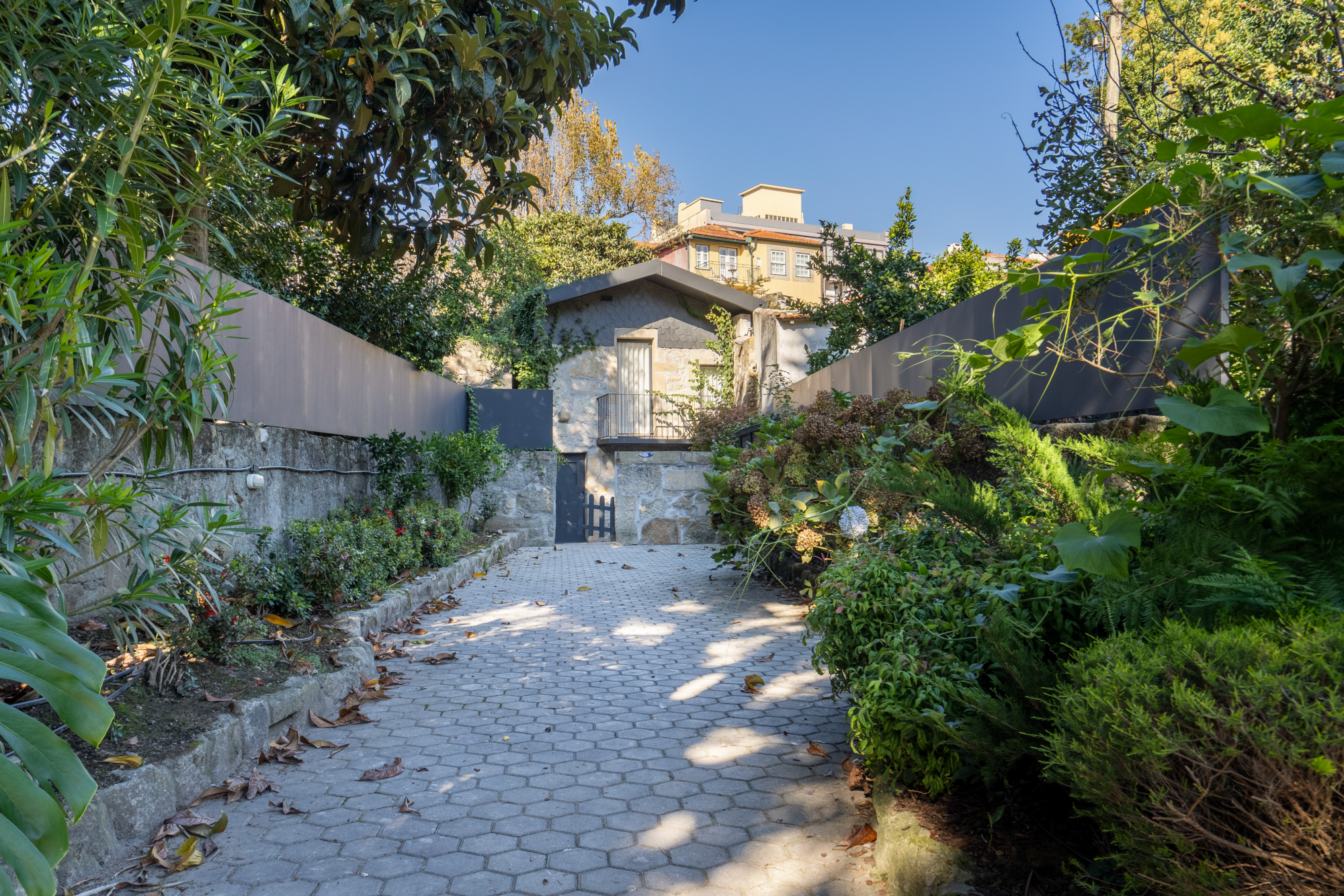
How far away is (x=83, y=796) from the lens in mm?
1114

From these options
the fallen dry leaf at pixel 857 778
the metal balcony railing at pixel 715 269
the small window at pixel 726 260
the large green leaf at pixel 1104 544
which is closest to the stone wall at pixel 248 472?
the fallen dry leaf at pixel 857 778

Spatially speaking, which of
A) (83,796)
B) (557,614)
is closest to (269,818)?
(83,796)

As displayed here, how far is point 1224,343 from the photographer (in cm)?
156

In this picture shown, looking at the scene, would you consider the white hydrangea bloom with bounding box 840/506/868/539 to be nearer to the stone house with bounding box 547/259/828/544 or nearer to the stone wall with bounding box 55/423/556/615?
the stone wall with bounding box 55/423/556/615

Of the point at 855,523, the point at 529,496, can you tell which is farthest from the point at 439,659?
the point at 529,496

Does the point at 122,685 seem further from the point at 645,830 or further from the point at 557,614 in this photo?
the point at 557,614

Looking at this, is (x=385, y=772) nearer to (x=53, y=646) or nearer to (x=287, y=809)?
(x=287, y=809)

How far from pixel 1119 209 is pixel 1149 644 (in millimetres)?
985

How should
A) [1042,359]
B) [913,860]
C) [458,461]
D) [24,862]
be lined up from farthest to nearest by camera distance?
[458,461] → [1042,359] → [913,860] → [24,862]

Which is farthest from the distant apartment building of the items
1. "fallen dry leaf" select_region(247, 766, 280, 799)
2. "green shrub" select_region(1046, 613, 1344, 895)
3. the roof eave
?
"green shrub" select_region(1046, 613, 1344, 895)

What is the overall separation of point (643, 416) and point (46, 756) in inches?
636

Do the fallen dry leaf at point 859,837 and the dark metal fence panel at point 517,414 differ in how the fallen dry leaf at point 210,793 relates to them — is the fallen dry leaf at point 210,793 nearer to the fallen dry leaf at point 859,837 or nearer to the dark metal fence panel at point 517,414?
the fallen dry leaf at point 859,837

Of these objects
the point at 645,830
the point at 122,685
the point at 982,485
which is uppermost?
the point at 982,485

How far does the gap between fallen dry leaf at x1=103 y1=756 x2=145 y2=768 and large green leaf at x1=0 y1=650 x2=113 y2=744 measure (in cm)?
188
